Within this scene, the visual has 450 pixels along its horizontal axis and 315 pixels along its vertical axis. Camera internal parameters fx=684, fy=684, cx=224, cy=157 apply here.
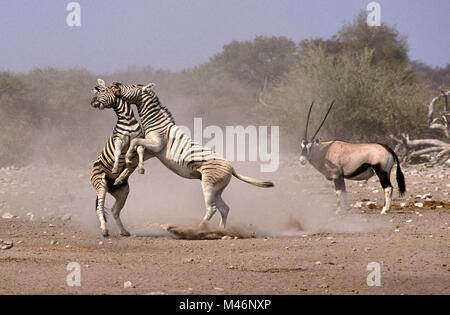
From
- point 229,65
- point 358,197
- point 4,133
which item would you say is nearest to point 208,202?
point 358,197

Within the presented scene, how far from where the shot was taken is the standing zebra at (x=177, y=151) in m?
9.11

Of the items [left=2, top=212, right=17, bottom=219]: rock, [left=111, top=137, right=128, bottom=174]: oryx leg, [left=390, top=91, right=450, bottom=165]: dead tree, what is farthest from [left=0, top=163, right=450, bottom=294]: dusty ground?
[left=390, top=91, right=450, bottom=165]: dead tree

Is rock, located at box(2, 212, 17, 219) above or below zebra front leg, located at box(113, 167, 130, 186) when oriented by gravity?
below

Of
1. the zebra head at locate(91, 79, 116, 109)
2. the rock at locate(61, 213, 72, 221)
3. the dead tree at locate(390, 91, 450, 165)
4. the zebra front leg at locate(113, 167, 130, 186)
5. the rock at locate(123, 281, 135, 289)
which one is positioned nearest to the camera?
the rock at locate(123, 281, 135, 289)

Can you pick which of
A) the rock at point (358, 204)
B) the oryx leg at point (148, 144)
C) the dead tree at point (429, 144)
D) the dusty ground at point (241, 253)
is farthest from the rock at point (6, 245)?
the dead tree at point (429, 144)

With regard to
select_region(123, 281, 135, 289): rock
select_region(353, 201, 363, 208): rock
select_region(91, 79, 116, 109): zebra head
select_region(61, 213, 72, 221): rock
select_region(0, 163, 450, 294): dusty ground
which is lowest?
select_region(123, 281, 135, 289): rock

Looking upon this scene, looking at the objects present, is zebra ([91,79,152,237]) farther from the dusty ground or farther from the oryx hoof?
the dusty ground

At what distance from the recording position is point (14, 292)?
18.9 feet

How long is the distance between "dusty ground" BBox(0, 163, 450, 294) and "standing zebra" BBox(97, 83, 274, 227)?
0.74 metres

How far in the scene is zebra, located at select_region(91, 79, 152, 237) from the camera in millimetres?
9203

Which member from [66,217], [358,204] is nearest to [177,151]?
[66,217]

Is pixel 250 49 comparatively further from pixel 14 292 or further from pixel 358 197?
pixel 14 292

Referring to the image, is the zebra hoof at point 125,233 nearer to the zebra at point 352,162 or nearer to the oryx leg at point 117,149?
the oryx leg at point 117,149

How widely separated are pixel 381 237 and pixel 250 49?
34777 mm
